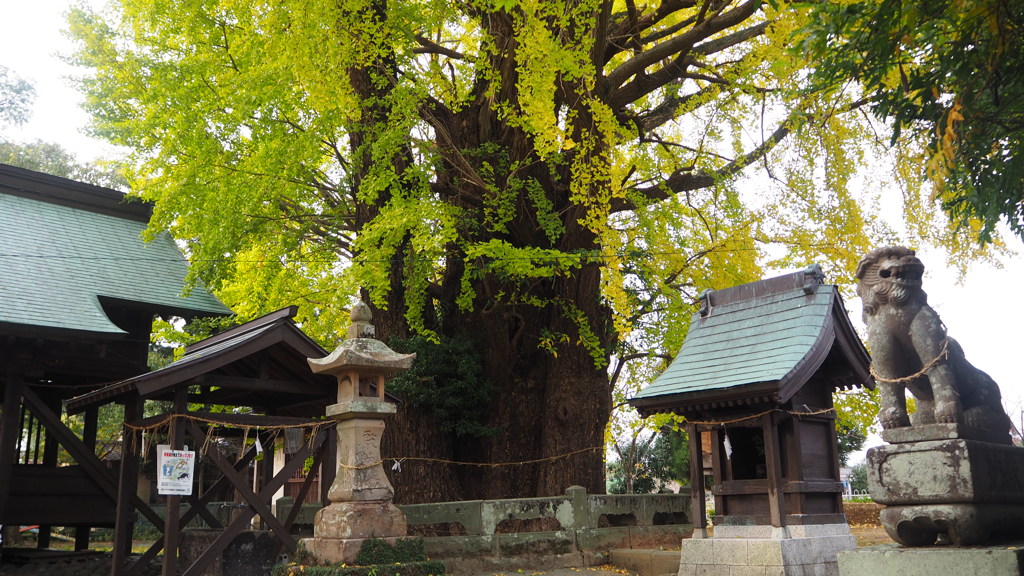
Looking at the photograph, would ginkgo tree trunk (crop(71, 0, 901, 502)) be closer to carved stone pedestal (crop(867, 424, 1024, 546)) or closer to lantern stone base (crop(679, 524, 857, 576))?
lantern stone base (crop(679, 524, 857, 576))

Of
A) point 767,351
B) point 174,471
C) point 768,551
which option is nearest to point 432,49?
point 767,351

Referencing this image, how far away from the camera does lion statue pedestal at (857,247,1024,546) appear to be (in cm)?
500

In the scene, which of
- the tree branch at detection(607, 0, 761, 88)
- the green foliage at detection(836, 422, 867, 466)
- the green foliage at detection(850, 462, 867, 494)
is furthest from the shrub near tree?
the green foliage at detection(850, 462, 867, 494)

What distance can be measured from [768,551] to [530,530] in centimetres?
413

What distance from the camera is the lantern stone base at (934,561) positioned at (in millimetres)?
4582

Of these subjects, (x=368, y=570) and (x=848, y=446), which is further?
(x=848, y=446)

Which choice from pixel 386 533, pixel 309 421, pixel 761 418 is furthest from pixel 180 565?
pixel 761 418

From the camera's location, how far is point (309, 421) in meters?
10.1

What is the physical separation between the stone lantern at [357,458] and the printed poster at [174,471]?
65.9 inches

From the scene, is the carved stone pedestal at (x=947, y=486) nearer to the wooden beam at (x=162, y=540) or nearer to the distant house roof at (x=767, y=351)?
the distant house roof at (x=767, y=351)

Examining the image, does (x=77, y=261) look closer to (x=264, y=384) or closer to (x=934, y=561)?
(x=264, y=384)

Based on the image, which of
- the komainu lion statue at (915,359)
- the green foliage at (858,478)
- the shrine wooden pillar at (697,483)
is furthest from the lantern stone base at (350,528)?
the green foliage at (858,478)

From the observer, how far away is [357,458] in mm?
8977

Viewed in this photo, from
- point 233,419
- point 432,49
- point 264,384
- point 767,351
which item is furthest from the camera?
point 432,49
